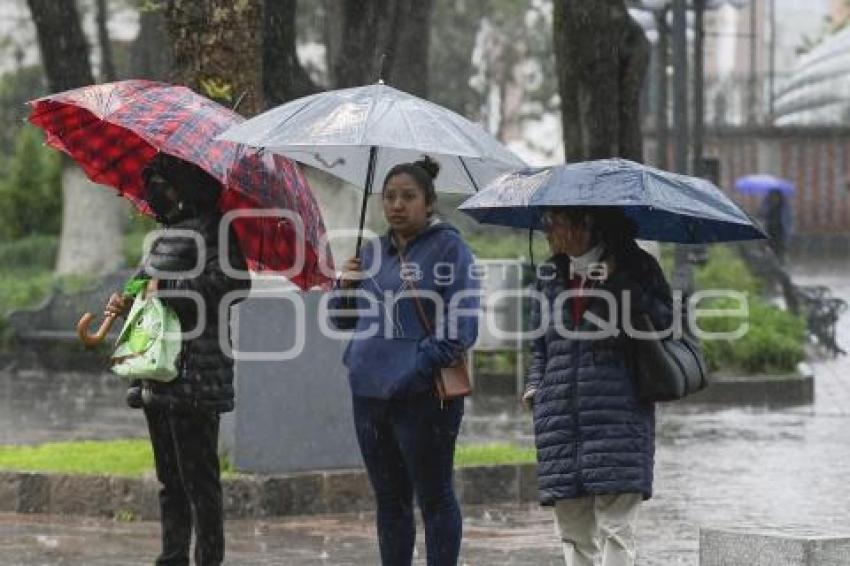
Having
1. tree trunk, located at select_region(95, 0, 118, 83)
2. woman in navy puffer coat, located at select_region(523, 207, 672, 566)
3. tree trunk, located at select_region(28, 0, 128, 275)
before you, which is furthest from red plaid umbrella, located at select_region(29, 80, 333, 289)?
tree trunk, located at select_region(95, 0, 118, 83)

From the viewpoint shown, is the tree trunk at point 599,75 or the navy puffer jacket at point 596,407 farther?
the tree trunk at point 599,75

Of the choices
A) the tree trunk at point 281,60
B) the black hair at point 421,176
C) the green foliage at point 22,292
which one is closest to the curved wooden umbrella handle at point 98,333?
the black hair at point 421,176

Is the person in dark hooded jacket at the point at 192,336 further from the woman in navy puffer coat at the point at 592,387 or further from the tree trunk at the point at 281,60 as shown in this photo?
the tree trunk at the point at 281,60

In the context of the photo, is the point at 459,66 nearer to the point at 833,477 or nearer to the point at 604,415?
the point at 833,477

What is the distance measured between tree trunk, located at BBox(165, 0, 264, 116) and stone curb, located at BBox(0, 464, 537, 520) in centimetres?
206

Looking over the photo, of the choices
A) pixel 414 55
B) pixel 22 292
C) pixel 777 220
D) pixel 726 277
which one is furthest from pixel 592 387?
pixel 777 220

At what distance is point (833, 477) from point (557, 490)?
6296 mm

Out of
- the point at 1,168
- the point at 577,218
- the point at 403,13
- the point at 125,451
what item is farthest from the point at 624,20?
the point at 1,168

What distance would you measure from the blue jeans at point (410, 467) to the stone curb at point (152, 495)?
10.3ft

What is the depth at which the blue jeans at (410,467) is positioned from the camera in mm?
8883

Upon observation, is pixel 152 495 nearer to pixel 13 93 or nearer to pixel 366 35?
pixel 366 35

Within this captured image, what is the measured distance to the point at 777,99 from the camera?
50.8 m

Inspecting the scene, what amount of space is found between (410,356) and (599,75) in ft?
30.4

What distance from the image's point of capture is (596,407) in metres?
8.27
